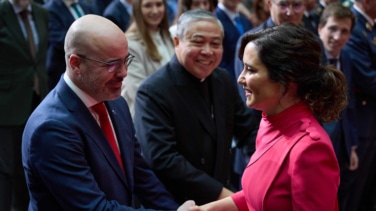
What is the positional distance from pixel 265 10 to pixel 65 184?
3804mm

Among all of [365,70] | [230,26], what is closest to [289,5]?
[365,70]

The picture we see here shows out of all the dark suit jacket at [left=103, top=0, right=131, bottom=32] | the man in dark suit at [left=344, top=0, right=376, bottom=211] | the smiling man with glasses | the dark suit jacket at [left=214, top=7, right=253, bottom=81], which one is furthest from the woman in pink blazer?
the dark suit jacket at [left=103, top=0, right=131, bottom=32]

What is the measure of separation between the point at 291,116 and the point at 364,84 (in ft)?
7.64

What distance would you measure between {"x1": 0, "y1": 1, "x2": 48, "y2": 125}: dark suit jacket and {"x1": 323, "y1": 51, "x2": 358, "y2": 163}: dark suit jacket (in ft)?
6.65

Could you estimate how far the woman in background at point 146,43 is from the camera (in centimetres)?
382

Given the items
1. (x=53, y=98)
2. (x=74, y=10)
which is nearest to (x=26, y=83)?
(x=74, y=10)

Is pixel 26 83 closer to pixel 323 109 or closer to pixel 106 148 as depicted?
pixel 106 148

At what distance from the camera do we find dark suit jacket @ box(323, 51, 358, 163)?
3.92 meters

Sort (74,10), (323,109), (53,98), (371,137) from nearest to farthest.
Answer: (323,109), (53,98), (371,137), (74,10)

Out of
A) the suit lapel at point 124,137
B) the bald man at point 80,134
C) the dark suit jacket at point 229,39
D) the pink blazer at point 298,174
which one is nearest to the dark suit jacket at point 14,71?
the dark suit jacket at point 229,39

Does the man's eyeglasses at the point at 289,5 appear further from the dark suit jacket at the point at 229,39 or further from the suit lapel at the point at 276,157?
the suit lapel at the point at 276,157

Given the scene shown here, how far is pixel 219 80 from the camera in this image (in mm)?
2990

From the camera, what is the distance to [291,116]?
202 centimetres

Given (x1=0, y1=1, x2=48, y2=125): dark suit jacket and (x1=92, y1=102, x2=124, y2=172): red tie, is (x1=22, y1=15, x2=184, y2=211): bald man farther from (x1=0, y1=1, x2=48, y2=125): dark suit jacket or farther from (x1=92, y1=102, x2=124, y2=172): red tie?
(x1=0, y1=1, x2=48, y2=125): dark suit jacket
